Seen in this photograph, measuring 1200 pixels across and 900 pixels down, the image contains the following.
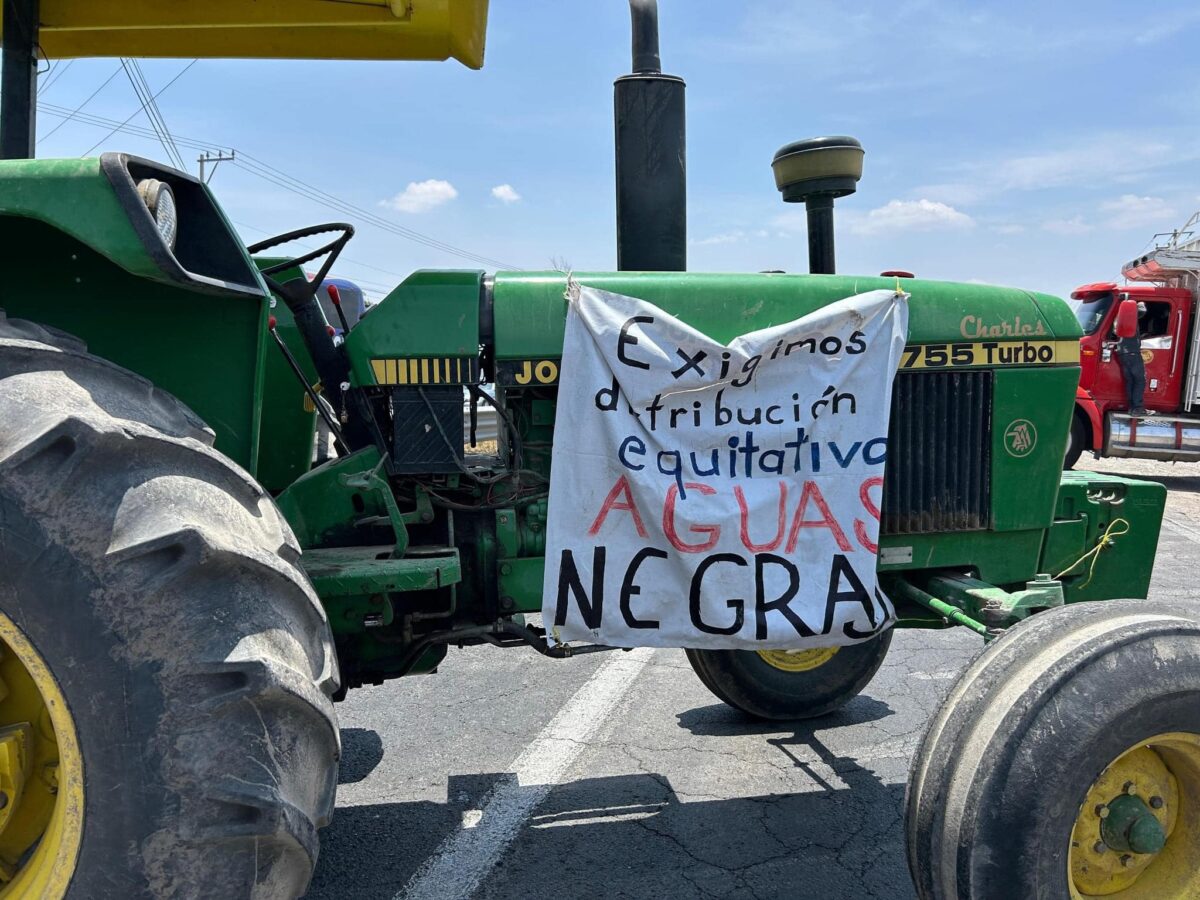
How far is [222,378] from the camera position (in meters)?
2.61

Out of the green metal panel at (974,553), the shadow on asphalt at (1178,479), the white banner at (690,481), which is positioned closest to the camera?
the white banner at (690,481)

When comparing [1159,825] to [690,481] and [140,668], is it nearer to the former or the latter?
[690,481]

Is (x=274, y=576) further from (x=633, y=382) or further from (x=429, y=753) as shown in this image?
(x=429, y=753)

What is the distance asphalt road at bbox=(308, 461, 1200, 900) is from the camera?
2.92 metres

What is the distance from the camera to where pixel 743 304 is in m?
2.96

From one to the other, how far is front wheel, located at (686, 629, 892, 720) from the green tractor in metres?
0.02

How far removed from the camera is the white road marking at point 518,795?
2907mm

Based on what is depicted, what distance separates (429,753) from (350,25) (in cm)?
258

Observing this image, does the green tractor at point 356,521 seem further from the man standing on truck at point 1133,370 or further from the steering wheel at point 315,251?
the man standing on truck at point 1133,370

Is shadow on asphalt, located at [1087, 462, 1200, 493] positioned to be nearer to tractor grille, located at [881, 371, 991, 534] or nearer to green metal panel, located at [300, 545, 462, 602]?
tractor grille, located at [881, 371, 991, 534]

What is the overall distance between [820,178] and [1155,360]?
42.0 ft

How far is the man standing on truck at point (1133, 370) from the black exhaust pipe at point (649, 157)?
1241 cm

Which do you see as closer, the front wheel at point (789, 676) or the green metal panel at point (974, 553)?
the green metal panel at point (974, 553)

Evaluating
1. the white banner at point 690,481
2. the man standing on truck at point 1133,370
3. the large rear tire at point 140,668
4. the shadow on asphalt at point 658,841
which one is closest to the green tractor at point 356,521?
the large rear tire at point 140,668
